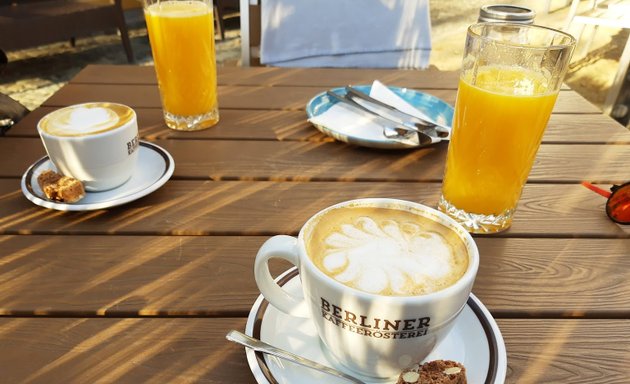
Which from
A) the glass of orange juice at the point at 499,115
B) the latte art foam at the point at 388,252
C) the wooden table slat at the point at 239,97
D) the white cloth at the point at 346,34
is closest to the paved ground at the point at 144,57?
the white cloth at the point at 346,34

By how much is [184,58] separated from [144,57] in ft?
10.2

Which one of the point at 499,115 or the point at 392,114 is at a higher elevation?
the point at 499,115

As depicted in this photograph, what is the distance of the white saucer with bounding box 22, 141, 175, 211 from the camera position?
76 cm

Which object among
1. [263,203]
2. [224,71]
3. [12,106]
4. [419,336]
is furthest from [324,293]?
[224,71]

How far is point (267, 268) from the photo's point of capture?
1.74 ft

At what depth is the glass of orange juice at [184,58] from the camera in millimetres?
1013

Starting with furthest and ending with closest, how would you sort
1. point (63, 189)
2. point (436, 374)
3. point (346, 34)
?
1. point (346, 34)
2. point (63, 189)
3. point (436, 374)

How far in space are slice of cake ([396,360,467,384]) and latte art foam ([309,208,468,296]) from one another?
0.08 metres

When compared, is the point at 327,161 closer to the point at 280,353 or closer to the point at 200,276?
the point at 200,276

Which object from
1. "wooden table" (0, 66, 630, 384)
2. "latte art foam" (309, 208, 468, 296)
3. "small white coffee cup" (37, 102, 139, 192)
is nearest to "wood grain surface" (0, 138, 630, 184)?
"wooden table" (0, 66, 630, 384)

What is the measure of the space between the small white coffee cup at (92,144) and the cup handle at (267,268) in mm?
399

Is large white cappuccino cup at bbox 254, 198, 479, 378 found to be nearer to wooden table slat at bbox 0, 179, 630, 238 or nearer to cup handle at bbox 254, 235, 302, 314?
cup handle at bbox 254, 235, 302, 314

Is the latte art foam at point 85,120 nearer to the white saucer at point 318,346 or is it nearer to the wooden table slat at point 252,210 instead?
the wooden table slat at point 252,210

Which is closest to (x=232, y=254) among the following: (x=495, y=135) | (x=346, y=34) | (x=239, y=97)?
(x=495, y=135)
